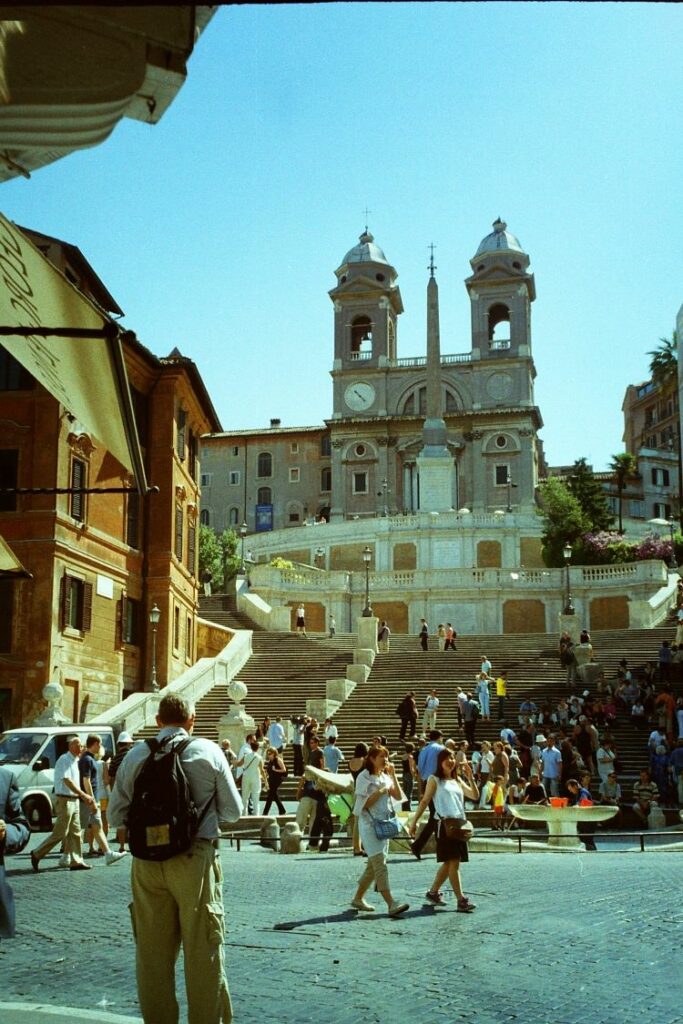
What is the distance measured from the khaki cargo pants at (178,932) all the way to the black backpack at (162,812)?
104 millimetres

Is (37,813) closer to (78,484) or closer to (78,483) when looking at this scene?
(78,483)

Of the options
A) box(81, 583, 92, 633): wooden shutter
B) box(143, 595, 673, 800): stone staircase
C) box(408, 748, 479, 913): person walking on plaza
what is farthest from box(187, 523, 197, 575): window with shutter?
box(408, 748, 479, 913): person walking on plaza

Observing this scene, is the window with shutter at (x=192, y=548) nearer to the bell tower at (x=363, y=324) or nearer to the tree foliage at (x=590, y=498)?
the tree foliage at (x=590, y=498)

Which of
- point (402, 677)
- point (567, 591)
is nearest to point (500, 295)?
point (567, 591)

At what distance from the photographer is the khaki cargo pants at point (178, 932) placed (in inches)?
233

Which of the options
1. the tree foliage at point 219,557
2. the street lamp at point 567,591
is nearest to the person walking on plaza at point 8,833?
the street lamp at point 567,591

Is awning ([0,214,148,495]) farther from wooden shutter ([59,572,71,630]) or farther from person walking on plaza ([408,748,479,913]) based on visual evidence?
wooden shutter ([59,572,71,630])

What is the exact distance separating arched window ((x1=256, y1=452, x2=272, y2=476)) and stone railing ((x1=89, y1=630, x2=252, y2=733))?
5704cm

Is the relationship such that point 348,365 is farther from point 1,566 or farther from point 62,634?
point 1,566

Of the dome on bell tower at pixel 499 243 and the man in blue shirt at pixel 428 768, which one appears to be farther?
the dome on bell tower at pixel 499 243

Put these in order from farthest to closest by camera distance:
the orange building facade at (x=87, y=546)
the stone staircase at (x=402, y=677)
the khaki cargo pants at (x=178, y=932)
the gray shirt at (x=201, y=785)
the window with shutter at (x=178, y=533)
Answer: the window with shutter at (x=178, y=533) → the stone staircase at (x=402, y=677) → the orange building facade at (x=87, y=546) → the gray shirt at (x=201, y=785) → the khaki cargo pants at (x=178, y=932)

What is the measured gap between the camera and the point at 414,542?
6588 cm

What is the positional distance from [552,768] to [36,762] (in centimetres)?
937

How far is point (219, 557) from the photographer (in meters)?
73.6
